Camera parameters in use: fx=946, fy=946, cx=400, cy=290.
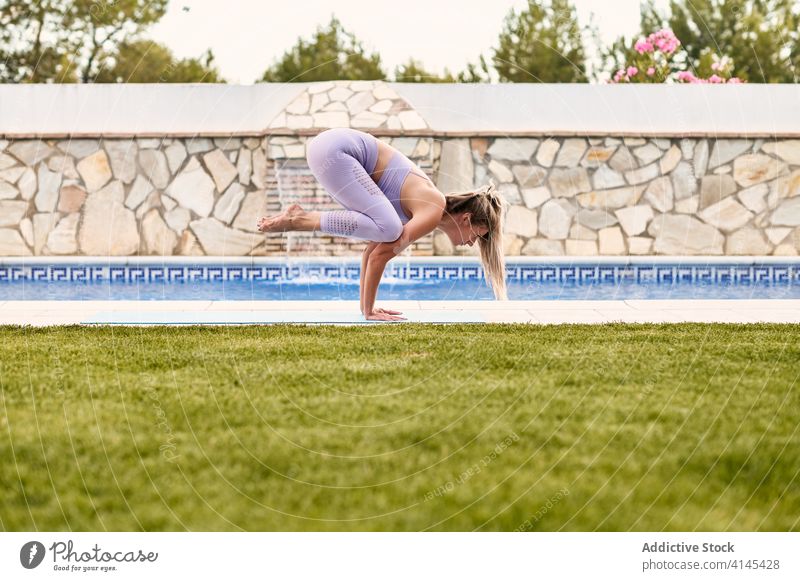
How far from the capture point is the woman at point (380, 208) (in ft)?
18.0

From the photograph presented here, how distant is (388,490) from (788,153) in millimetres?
10645

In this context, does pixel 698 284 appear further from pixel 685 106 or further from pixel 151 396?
pixel 151 396

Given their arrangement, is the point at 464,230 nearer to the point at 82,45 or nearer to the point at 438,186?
the point at 438,186

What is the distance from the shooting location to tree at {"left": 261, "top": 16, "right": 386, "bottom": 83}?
16.5m

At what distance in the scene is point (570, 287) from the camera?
10.2 m

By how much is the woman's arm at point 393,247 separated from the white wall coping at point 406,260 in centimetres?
499

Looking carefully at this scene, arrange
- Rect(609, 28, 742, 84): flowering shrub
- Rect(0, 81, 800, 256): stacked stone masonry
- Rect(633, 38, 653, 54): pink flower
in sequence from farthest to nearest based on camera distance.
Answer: Rect(633, 38, 653, 54): pink flower → Rect(609, 28, 742, 84): flowering shrub → Rect(0, 81, 800, 256): stacked stone masonry

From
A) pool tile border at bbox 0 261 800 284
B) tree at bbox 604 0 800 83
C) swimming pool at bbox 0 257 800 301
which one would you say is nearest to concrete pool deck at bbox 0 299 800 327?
swimming pool at bbox 0 257 800 301

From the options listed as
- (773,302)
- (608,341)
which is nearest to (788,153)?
(773,302)

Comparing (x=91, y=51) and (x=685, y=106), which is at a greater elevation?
(x=91, y=51)

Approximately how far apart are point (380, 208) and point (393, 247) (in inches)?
9.6

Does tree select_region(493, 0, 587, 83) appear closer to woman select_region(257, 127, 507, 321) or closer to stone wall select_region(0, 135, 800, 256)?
stone wall select_region(0, 135, 800, 256)

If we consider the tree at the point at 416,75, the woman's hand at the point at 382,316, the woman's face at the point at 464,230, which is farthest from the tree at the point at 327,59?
the woman's face at the point at 464,230

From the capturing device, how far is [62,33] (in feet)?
52.5
